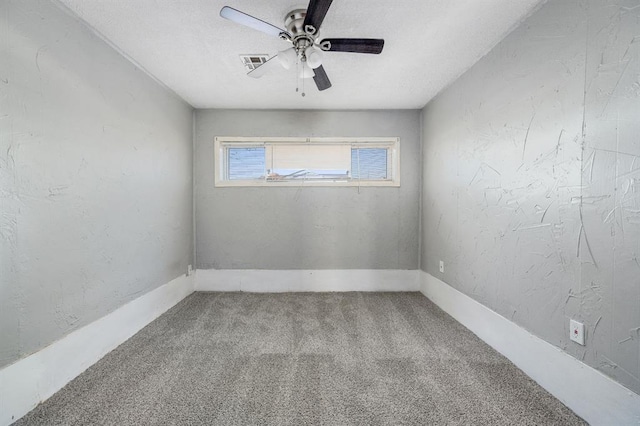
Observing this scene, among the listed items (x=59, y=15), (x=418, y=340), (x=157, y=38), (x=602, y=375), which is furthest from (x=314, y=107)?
(x=602, y=375)

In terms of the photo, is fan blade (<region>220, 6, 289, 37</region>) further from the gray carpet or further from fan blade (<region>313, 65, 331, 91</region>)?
the gray carpet

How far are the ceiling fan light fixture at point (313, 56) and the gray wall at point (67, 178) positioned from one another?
1563 mm

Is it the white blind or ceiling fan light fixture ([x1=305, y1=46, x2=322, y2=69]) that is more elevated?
ceiling fan light fixture ([x1=305, y1=46, x2=322, y2=69])

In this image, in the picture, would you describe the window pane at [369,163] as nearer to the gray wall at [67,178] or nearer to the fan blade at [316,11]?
the fan blade at [316,11]

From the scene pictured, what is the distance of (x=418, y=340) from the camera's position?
221cm

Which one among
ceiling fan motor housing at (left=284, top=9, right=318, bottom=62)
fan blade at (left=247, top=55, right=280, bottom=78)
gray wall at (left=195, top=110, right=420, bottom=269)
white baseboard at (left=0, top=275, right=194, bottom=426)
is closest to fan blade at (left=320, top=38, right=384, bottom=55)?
ceiling fan motor housing at (left=284, top=9, right=318, bottom=62)

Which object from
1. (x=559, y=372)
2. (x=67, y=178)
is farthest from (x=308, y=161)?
(x=559, y=372)

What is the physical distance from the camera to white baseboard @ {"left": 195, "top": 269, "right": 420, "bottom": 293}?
3.46 metres

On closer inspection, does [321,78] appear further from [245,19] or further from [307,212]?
[307,212]

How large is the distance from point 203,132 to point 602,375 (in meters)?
4.08

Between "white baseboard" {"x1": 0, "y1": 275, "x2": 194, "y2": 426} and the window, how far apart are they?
1.76 metres

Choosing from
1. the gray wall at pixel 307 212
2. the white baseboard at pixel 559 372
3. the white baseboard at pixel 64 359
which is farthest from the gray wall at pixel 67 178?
the white baseboard at pixel 559 372

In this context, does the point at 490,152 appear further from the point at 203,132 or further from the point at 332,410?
the point at 203,132

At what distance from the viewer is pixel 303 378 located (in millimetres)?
1723
